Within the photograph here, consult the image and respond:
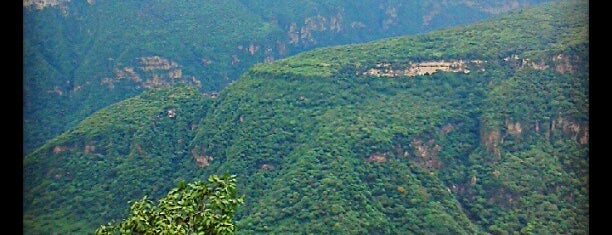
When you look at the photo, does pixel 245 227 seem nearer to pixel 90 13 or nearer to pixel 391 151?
pixel 391 151

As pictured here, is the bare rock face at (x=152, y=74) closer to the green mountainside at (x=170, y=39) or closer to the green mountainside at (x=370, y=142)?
the green mountainside at (x=170, y=39)

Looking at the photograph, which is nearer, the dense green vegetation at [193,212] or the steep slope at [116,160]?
the dense green vegetation at [193,212]

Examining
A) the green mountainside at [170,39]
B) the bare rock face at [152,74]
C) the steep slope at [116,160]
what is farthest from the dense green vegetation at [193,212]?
the bare rock face at [152,74]

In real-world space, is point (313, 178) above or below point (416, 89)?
below

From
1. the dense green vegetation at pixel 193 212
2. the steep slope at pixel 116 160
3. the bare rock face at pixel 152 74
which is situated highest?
the bare rock face at pixel 152 74

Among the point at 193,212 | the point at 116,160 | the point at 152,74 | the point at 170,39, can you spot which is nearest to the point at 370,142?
the point at 116,160

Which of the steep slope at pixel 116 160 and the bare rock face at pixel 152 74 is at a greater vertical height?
the bare rock face at pixel 152 74
